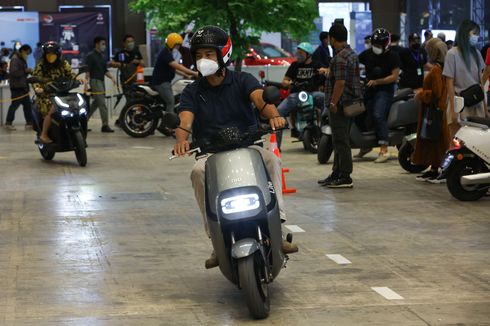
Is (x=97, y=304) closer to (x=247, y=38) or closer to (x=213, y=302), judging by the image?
(x=213, y=302)

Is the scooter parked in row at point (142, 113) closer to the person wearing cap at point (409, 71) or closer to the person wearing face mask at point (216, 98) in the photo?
the person wearing cap at point (409, 71)

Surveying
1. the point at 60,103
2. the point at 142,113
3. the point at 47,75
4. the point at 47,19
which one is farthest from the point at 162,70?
the point at 47,19

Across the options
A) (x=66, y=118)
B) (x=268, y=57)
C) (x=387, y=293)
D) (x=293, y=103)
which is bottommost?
(x=387, y=293)

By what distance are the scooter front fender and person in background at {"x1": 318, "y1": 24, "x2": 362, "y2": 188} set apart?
600 cm

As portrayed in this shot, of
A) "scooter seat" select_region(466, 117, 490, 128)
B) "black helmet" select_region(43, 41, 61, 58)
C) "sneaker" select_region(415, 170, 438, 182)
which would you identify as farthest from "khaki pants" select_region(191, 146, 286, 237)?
"black helmet" select_region(43, 41, 61, 58)

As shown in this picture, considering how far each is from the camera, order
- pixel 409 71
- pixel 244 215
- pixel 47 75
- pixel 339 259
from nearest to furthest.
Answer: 1. pixel 244 215
2. pixel 339 259
3. pixel 47 75
4. pixel 409 71

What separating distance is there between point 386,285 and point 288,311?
3.18 ft

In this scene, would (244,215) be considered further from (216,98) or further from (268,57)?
(268,57)

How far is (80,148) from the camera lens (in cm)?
1529

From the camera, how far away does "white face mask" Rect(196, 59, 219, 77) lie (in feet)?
24.2

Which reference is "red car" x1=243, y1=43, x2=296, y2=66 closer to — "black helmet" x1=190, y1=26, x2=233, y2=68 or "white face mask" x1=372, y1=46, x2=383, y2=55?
"white face mask" x1=372, y1=46, x2=383, y2=55

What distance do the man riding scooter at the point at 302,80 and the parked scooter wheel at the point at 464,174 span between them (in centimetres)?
547

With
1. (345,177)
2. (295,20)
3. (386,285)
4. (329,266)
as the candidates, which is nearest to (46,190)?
(345,177)

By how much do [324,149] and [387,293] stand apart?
7.88 metres
